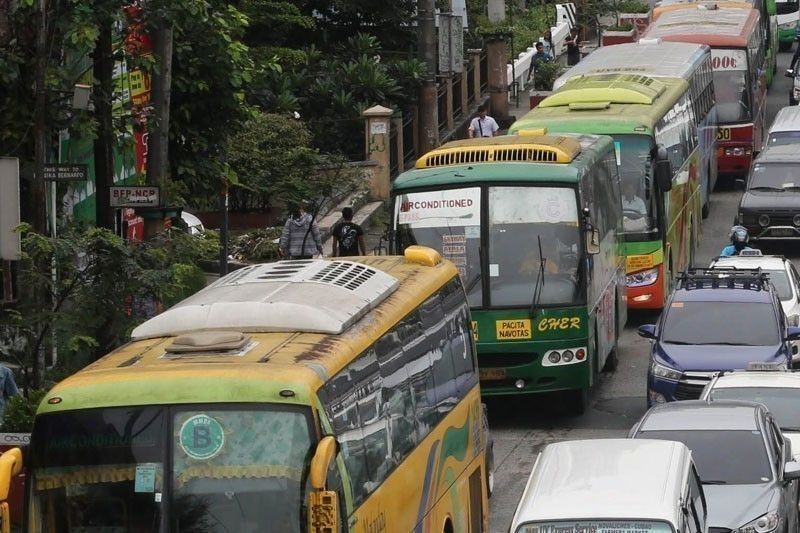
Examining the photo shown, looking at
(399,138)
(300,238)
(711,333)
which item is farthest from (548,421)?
(399,138)

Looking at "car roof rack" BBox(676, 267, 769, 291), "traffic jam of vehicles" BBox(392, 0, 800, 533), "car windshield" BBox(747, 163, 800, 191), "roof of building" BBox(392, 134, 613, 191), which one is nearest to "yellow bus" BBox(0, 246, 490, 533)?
"traffic jam of vehicles" BBox(392, 0, 800, 533)

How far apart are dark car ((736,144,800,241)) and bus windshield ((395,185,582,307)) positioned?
41.1 ft

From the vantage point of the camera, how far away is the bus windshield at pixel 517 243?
19125 millimetres

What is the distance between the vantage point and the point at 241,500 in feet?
29.6

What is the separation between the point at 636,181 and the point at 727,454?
38.0ft

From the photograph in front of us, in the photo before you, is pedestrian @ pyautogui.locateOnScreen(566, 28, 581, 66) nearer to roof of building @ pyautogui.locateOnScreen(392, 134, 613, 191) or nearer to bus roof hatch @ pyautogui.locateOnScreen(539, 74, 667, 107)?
bus roof hatch @ pyautogui.locateOnScreen(539, 74, 667, 107)

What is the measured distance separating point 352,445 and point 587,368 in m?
9.97

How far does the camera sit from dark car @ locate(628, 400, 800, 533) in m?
13.1

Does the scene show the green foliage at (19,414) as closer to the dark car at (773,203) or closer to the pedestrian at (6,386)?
the pedestrian at (6,386)

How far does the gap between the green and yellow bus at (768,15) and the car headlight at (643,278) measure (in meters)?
20.6

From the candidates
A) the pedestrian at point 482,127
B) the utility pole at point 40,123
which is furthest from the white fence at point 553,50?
the utility pole at point 40,123

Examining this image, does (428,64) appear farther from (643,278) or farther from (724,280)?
(724,280)

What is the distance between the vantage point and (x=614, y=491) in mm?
11031

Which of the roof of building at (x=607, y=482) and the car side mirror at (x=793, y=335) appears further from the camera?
the car side mirror at (x=793, y=335)
